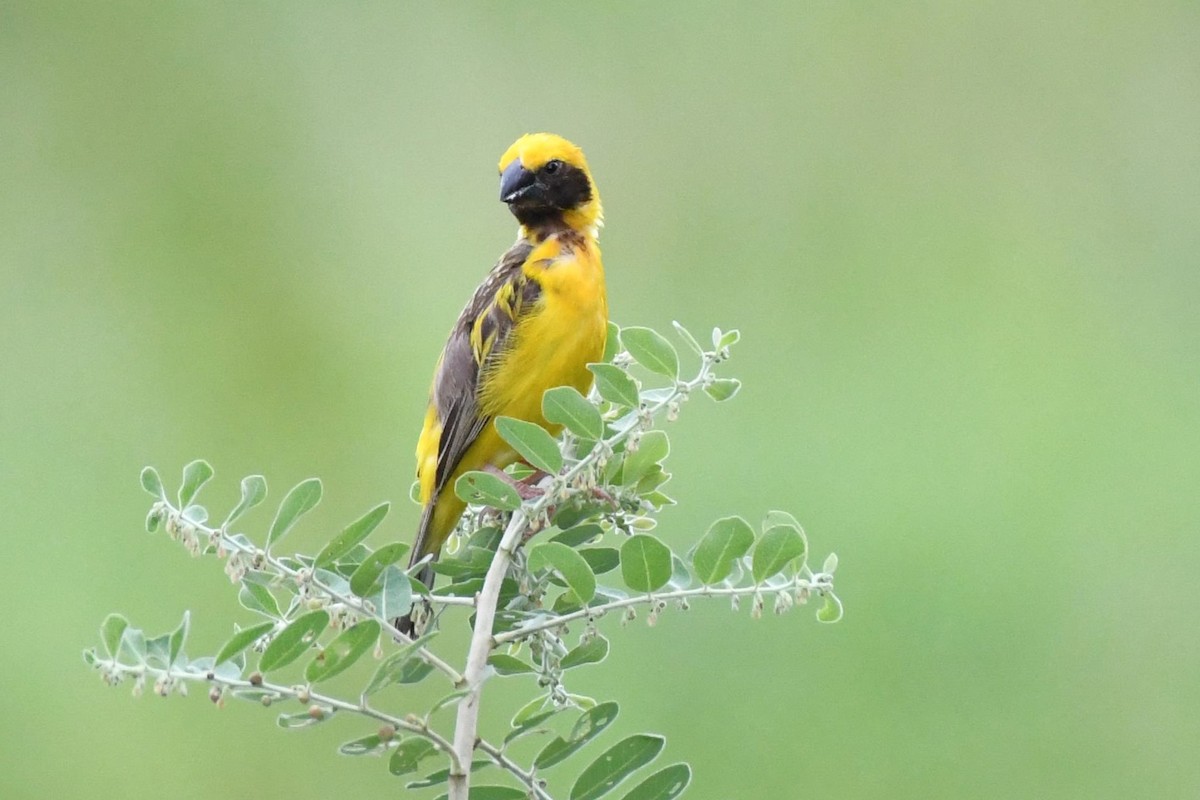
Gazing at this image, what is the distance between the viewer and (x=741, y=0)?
3809mm

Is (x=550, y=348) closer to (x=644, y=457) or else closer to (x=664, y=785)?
(x=644, y=457)

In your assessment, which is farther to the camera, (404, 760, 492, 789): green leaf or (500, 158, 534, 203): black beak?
(500, 158, 534, 203): black beak

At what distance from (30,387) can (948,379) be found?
2357 millimetres

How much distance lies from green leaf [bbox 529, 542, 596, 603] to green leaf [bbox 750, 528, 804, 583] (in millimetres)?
132

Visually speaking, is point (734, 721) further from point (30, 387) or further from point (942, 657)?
point (30, 387)

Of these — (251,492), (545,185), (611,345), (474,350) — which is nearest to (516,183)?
(545,185)

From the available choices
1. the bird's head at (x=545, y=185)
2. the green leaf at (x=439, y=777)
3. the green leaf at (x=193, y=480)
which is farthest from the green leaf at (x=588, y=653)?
the bird's head at (x=545, y=185)

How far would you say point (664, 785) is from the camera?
1046 mm

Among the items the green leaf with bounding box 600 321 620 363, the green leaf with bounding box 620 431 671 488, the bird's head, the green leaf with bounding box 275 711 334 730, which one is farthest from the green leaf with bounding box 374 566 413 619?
the bird's head

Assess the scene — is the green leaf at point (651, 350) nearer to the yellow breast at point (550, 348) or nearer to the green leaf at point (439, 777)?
the green leaf at point (439, 777)

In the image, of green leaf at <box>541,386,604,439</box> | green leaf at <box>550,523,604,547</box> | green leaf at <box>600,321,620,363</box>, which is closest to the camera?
green leaf at <box>541,386,604,439</box>

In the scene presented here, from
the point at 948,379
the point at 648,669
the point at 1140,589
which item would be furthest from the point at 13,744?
the point at 1140,589

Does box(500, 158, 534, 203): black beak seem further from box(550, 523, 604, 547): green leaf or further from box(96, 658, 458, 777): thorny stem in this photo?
box(96, 658, 458, 777): thorny stem

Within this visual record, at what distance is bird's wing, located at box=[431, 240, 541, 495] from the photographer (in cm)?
170
